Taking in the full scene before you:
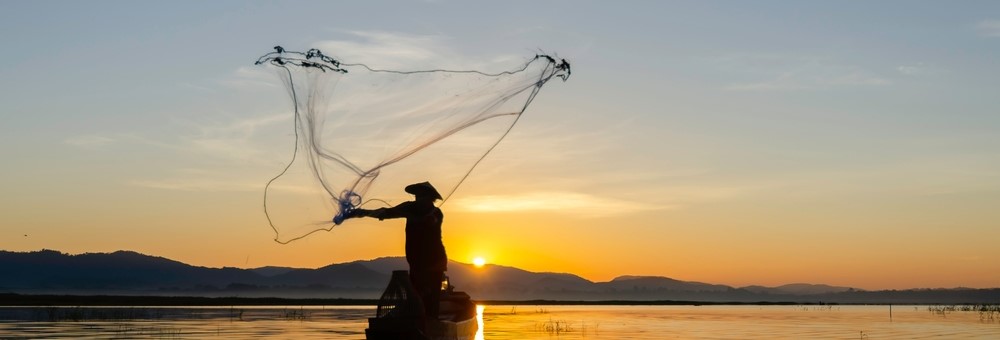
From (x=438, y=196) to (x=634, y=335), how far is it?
24621 mm

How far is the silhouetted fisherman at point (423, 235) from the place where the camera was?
110 feet

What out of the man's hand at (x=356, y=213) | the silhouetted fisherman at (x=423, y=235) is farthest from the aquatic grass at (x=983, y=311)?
the man's hand at (x=356, y=213)

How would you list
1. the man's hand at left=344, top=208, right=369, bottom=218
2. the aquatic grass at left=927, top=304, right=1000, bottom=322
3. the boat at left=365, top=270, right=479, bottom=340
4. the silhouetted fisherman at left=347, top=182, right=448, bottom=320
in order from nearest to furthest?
the man's hand at left=344, top=208, right=369, bottom=218, the silhouetted fisherman at left=347, top=182, right=448, bottom=320, the boat at left=365, top=270, right=479, bottom=340, the aquatic grass at left=927, top=304, right=1000, bottom=322

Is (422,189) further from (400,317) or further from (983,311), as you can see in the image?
(983,311)

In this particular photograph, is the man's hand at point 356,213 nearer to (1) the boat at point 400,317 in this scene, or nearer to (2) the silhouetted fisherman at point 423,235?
(2) the silhouetted fisherman at point 423,235

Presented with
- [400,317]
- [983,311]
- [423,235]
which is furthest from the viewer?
[983,311]

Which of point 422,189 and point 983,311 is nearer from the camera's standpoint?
point 422,189

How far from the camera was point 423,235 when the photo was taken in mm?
33750

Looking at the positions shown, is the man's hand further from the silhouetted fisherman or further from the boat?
the boat

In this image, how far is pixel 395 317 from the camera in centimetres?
3484

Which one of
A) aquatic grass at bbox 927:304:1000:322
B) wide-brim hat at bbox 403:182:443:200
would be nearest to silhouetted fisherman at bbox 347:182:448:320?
wide-brim hat at bbox 403:182:443:200

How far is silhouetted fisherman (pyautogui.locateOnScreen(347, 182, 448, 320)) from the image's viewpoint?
1315 inches

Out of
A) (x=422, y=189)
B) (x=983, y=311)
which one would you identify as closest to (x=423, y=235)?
(x=422, y=189)

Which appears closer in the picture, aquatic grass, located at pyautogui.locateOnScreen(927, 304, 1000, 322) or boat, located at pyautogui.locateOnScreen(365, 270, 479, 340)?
boat, located at pyautogui.locateOnScreen(365, 270, 479, 340)
